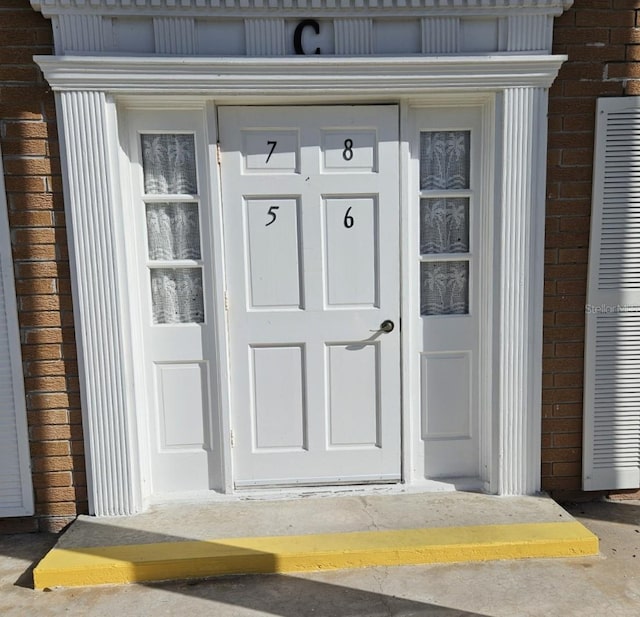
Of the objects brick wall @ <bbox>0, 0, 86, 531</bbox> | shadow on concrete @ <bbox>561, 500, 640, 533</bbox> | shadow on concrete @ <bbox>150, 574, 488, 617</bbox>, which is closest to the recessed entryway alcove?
brick wall @ <bbox>0, 0, 86, 531</bbox>

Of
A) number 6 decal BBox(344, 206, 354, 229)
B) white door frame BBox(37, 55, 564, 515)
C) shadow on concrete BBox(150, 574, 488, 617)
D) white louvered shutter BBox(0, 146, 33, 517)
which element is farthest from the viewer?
number 6 decal BBox(344, 206, 354, 229)

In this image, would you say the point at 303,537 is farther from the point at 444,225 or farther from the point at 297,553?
the point at 444,225

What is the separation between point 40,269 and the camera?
10.4ft

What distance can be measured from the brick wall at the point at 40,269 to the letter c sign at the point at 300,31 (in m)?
1.23

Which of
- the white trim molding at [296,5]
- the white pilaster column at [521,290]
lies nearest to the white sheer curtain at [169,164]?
the white trim molding at [296,5]

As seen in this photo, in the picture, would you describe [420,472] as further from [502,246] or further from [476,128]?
[476,128]

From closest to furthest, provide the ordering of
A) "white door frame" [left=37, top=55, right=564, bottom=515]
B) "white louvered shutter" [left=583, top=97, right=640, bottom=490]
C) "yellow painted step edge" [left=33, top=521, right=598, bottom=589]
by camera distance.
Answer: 1. "yellow painted step edge" [left=33, top=521, right=598, bottom=589]
2. "white door frame" [left=37, top=55, right=564, bottom=515]
3. "white louvered shutter" [left=583, top=97, right=640, bottom=490]

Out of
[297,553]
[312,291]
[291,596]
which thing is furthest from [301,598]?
[312,291]

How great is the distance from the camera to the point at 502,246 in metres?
3.26

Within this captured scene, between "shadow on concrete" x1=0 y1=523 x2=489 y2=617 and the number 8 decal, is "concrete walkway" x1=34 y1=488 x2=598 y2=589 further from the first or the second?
the number 8 decal

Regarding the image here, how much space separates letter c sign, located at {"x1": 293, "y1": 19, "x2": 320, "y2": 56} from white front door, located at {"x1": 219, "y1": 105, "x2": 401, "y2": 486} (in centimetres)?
31

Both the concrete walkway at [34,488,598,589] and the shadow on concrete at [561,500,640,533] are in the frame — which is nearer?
the concrete walkway at [34,488,598,589]

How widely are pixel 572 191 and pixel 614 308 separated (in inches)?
27.7

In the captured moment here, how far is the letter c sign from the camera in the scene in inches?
120
